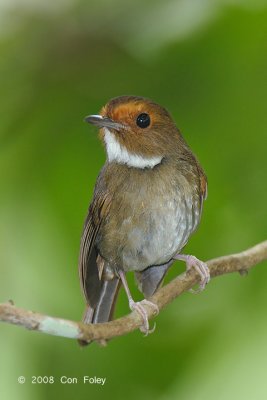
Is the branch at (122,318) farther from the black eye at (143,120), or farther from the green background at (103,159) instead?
the black eye at (143,120)

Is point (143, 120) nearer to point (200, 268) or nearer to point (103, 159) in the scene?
point (103, 159)

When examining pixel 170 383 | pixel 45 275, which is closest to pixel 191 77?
pixel 45 275

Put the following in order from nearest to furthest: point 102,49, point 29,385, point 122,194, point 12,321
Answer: point 12,321 → point 29,385 → point 102,49 → point 122,194

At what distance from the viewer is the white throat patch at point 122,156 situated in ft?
7.89

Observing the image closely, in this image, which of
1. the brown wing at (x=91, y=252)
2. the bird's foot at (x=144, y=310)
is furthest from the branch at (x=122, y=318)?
the brown wing at (x=91, y=252)

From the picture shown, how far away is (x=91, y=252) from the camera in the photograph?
267cm

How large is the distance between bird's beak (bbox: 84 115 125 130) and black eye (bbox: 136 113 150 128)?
0.05 m

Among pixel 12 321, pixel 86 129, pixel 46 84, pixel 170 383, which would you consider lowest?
pixel 170 383

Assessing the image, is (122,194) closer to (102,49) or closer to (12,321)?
(102,49)

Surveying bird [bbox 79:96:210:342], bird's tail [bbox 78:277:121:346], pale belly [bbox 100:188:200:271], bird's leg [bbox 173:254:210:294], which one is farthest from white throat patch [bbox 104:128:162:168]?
bird's tail [bbox 78:277:121:346]

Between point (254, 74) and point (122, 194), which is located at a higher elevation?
point (254, 74)

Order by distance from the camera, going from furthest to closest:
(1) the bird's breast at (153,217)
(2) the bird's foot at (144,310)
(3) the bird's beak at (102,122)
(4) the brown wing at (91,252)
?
1. (1) the bird's breast at (153,217)
2. (4) the brown wing at (91,252)
3. (3) the bird's beak at (102,122)
4. (2) the bird's foot at (144,310)

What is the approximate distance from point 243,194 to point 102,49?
571 millimetres

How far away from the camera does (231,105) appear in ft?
7.38
